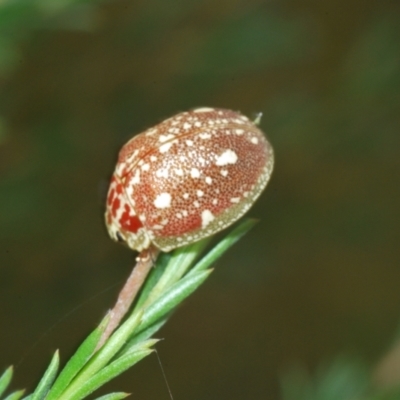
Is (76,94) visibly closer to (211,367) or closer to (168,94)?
→ (168,94)

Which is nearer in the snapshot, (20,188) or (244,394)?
(20,188)

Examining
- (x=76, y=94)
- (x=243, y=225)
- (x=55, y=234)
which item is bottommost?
(x=243, y=225)

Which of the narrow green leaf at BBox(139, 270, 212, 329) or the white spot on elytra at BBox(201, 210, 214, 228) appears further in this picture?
the white spot on elytra at BBox(201, 210, 214, 228)

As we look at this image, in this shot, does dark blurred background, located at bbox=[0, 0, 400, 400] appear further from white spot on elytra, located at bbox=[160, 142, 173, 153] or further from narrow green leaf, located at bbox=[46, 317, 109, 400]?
narrow green leaf, located at bbox=[46, 317, 109, 400]

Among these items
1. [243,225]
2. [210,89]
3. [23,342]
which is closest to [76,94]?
[210,89]

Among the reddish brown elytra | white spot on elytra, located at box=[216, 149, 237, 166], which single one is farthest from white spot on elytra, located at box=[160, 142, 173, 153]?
white spot on elytra, located at box=[216, 149, 237, 166]

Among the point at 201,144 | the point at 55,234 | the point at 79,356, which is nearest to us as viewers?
the point at 79,356

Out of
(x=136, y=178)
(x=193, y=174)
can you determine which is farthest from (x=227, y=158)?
(x=136, y=178)

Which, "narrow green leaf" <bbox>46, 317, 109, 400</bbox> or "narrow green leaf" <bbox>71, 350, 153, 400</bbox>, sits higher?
"narrow green leaf" <bbox>46, 317, 109, 400</bbox>
